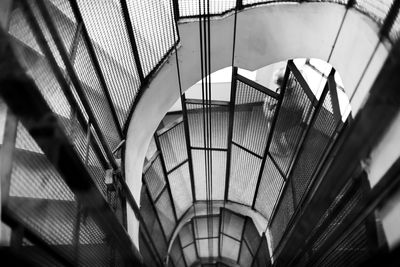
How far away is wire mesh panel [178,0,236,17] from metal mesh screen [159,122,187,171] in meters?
3.04

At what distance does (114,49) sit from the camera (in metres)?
4.50

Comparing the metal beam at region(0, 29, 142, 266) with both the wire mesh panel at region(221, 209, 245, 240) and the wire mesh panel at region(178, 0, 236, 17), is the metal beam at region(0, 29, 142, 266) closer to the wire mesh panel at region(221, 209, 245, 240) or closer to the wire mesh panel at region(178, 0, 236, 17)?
the wire mesh panel at region(178, 0, 236, 17)

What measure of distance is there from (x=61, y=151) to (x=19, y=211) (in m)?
0.38

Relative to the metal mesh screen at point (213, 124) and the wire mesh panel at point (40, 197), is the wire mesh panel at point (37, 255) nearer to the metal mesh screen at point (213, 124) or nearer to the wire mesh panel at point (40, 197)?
the wire mesh panel at point (40, 197)

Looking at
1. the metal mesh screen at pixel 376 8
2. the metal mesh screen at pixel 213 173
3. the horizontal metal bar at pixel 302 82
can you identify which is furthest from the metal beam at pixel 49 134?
the metal mesh screen at pixel 213 173

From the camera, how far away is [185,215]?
11.0 metres

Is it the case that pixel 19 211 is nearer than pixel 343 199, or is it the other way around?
pixel 19 211

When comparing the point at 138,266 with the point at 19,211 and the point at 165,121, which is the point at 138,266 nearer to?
the point at 19,211

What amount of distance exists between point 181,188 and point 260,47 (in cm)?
491

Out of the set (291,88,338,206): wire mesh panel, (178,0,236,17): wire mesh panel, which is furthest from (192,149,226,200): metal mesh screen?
(178,0,236,17): wire mesh panel

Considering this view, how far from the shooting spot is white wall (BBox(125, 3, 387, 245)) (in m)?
4.16

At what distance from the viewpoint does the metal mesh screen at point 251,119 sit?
22.7 feet

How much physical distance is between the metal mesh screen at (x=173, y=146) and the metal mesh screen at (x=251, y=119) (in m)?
1.05

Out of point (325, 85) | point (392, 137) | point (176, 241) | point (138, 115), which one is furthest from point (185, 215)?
point (392, 137)
